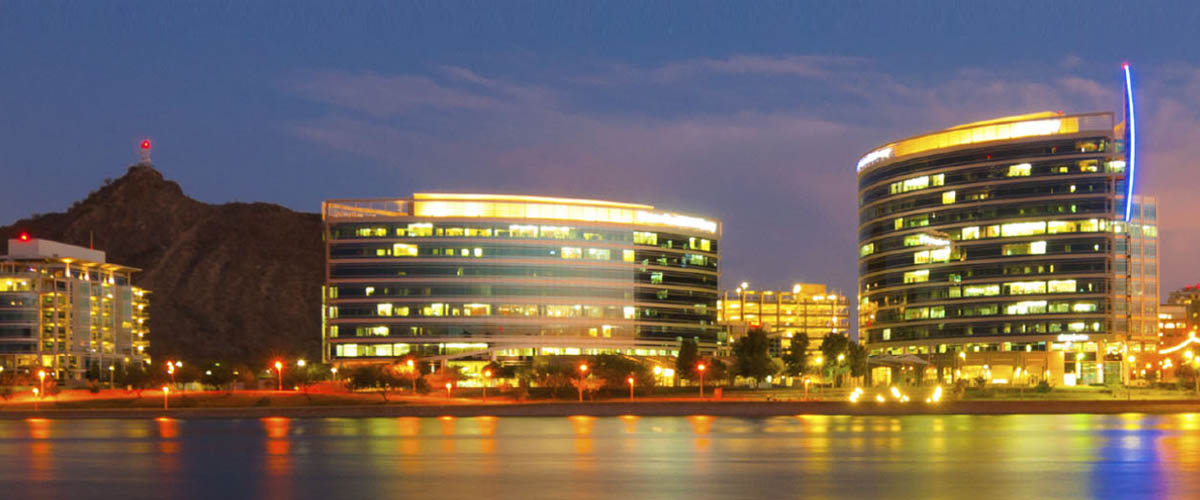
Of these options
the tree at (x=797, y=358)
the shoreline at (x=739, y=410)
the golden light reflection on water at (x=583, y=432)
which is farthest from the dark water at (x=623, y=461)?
the tree at (x=797, y=358)

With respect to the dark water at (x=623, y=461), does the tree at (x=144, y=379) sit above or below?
below

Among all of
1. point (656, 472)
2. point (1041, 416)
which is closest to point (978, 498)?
point (656, 472)

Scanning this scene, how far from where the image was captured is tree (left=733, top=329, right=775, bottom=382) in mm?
153000

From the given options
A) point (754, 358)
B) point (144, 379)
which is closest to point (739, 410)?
point (754, 358)

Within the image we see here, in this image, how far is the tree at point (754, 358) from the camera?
502 feet

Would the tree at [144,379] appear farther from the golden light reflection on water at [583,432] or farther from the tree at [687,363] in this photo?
the golden light reflection on water at [583,432]

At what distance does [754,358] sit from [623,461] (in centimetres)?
10935

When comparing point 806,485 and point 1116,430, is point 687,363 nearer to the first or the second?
point 1116,430

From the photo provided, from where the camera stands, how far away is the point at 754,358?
153500mm

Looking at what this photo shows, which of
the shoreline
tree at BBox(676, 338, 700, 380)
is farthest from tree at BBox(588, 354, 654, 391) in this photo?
the shoreline

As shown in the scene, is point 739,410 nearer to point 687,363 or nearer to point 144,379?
point 687,363

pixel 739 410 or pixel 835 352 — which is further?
pixel 835 352

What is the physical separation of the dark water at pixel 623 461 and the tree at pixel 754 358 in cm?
7856

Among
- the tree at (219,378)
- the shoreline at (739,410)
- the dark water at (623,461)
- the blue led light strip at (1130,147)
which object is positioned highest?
the blue led light strip at (1130,147)
